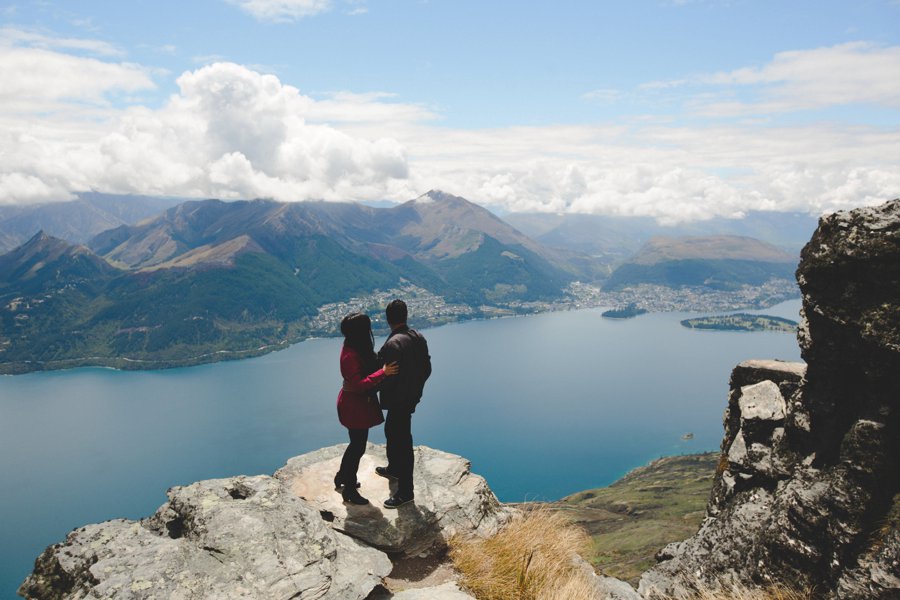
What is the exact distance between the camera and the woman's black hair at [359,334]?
357 inches

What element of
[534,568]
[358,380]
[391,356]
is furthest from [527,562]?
[358,380]

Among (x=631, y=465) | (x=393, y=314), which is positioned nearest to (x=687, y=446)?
(x=631, y=465)

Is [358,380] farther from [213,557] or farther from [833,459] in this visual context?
[833,459]

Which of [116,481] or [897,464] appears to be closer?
[897,464]

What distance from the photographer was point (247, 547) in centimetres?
737

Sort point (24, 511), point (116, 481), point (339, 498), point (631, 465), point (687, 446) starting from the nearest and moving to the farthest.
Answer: point (339, 498)
point (24, 511)
point (116, 481)
point (631, 465)
point (687, 446)

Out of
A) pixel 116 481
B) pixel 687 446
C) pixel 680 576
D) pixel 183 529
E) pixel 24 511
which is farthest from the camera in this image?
pixel 687 446

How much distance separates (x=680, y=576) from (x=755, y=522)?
159 cm

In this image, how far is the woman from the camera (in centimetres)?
900

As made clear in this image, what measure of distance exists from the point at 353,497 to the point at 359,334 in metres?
3.19

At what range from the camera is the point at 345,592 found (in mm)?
6996

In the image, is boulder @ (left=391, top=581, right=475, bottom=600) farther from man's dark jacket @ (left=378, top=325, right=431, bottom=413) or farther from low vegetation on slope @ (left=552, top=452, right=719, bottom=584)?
low vegetation on slope @ (left=552, top=452, right=719, bottom=584)

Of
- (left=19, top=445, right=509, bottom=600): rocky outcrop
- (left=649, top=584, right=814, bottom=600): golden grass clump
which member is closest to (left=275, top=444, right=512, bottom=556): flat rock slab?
(left=19, top=445, right=509, bottom=600): rocky outcrop

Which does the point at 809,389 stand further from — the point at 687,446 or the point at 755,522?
the point at 687,446
